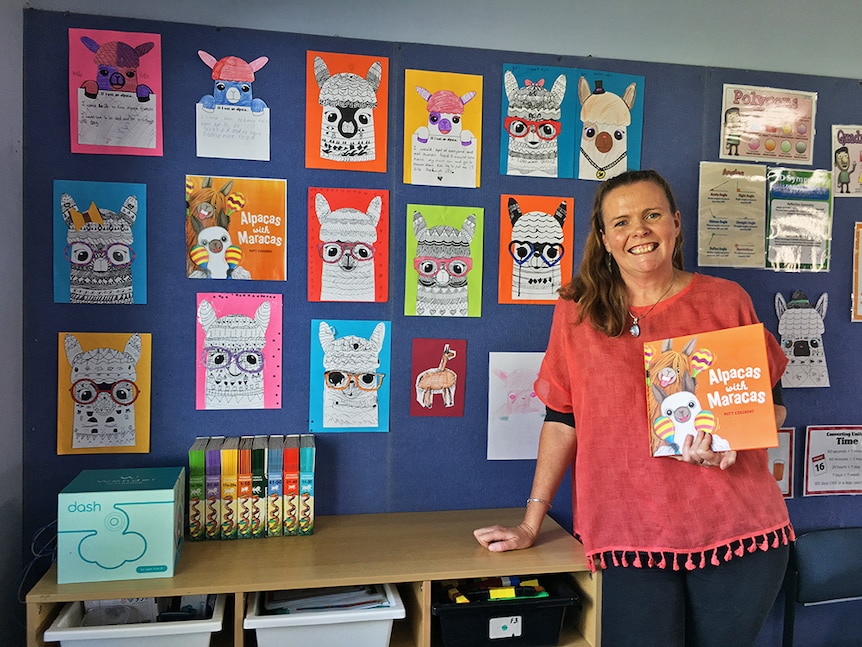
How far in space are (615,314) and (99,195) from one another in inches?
57.6

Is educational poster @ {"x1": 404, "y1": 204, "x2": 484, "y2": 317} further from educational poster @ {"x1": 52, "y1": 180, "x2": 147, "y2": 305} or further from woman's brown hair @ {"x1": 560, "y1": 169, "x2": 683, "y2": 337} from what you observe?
educational poster @ {"x1": 52, "y1": 180, "x2": 147, "y2": 305}

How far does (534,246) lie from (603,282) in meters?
0.46

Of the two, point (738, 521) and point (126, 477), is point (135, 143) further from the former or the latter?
point (738, 521)

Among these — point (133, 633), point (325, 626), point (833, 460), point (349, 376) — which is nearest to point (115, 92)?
point (349, 376)

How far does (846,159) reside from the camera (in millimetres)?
2240

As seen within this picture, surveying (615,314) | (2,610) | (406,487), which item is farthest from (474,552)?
(2,610)

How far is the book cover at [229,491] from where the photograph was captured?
1.75 meters

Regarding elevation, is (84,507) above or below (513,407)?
below

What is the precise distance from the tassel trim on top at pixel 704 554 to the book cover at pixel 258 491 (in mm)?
942

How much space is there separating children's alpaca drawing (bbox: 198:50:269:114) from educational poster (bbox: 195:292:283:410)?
0.56 meters

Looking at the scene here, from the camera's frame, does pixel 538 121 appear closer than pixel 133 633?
No

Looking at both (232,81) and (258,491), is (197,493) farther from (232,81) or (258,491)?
(232,81)

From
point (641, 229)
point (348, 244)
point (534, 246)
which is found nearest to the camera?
point (641, 229)

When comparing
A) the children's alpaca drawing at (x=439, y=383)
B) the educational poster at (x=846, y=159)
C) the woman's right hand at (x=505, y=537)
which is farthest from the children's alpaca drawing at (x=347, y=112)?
the educational poster at (x=846, y=159)
